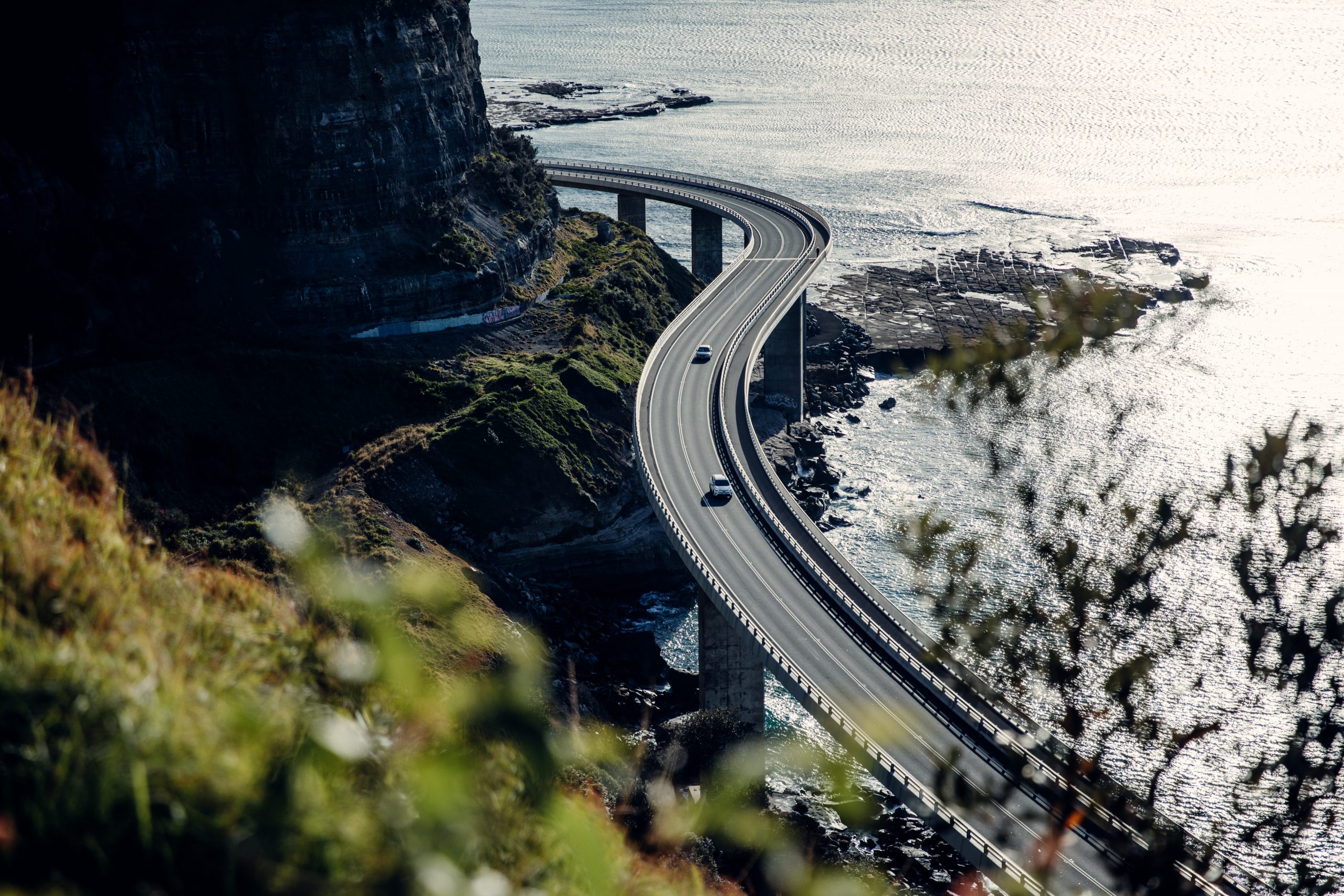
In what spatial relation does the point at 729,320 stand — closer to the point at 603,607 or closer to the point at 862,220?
the point at 603,607

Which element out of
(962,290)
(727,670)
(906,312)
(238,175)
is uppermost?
(238,175)

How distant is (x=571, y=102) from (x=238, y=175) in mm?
100909

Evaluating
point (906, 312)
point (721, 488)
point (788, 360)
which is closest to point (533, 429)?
point (721, 488)

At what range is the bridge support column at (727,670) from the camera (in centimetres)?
4619

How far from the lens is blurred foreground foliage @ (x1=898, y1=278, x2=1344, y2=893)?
19203 millimetres

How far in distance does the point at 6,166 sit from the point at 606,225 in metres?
47.7

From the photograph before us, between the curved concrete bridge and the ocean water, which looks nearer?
the curved concrete bridge

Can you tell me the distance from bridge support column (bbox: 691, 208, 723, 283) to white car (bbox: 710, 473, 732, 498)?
50.7m

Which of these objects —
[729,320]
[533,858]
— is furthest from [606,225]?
[533,858]

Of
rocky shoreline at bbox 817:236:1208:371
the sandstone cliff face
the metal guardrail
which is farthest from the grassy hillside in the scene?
rocky shoreline at bbox 817:236:1208:371

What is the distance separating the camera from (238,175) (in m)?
68.0

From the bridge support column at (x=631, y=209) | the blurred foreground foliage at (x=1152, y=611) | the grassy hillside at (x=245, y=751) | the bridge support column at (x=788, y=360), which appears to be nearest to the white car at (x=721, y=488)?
the blurred foreground foliage at (x=1152, y=611)

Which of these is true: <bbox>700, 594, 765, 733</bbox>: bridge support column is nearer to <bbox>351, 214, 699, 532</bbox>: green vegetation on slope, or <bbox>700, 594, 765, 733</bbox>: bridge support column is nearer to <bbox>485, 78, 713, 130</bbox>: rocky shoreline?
<bbox>351, 214, 699, 532</bbox>: green vegetation on slope

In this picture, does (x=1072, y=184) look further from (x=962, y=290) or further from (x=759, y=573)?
(x=759, y=573)
